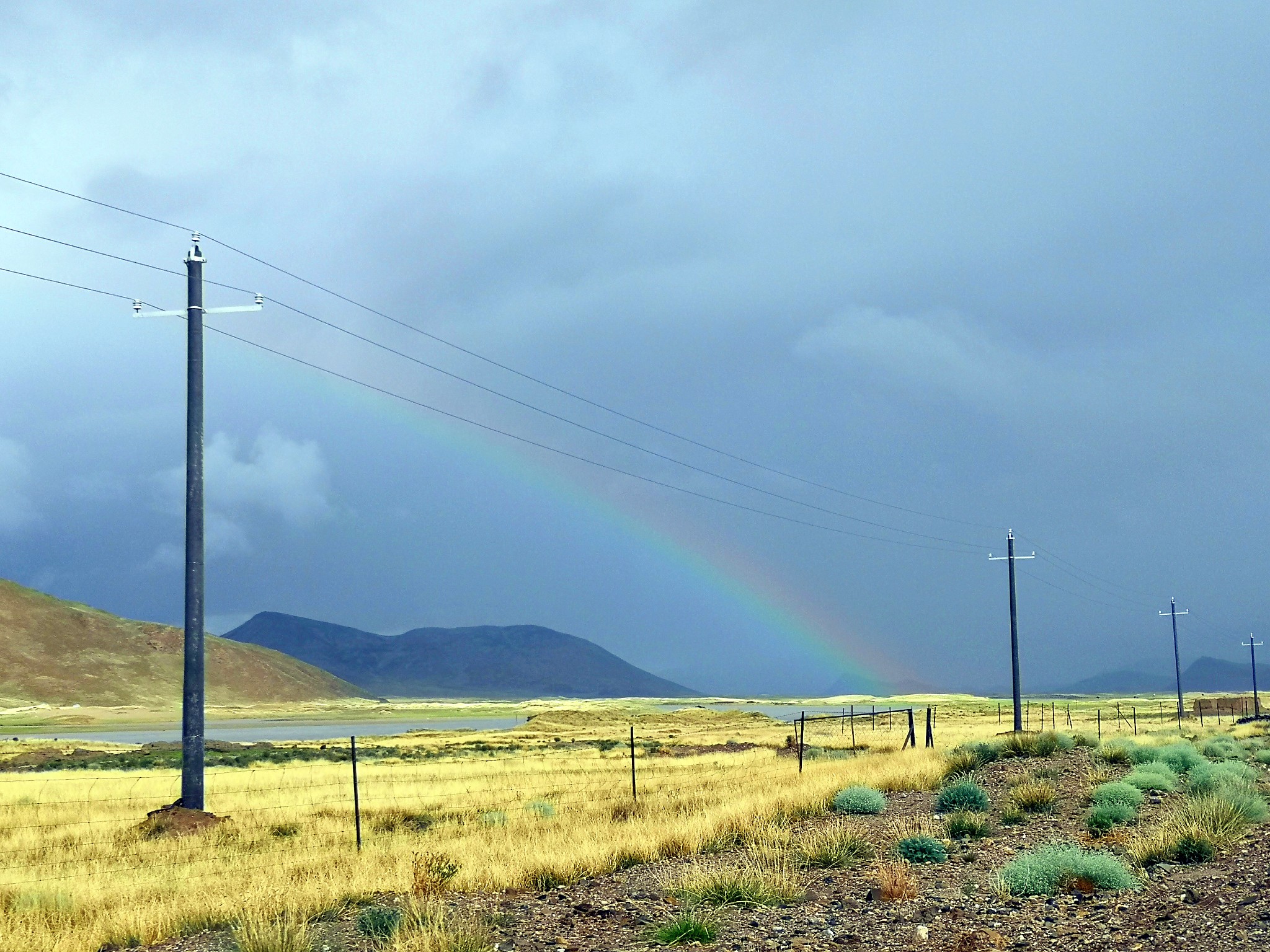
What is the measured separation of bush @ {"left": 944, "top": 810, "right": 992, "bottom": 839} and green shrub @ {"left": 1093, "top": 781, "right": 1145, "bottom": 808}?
2.95 meters

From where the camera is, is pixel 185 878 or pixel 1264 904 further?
pixel 185 878

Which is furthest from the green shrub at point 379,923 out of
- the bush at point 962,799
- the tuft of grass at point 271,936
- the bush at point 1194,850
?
the bush at point 962,799

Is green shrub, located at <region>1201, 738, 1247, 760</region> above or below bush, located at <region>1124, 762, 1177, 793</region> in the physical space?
below

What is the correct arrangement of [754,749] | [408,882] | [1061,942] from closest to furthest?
[1061,942]
[408,882]
[754,749]

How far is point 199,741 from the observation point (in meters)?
24.0

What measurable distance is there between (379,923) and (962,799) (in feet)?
45.3

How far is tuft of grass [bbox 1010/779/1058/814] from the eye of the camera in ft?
72.9

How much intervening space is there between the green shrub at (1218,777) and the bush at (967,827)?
4.76 meters

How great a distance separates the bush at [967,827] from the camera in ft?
63.3

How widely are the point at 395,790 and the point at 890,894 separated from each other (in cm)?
2388

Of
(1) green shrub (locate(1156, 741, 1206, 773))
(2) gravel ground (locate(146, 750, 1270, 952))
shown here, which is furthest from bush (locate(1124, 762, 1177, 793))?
(2) gravel ground (locate(146, 750, 1270, 952))

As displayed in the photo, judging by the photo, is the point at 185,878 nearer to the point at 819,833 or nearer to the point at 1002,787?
the point at 819,833

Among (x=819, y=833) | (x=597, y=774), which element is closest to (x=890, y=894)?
(x=819, y=833)

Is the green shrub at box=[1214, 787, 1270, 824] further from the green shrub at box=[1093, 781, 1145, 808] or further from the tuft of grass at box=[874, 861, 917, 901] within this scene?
the tuft of grass at box=[874, 861, 917, 901]
